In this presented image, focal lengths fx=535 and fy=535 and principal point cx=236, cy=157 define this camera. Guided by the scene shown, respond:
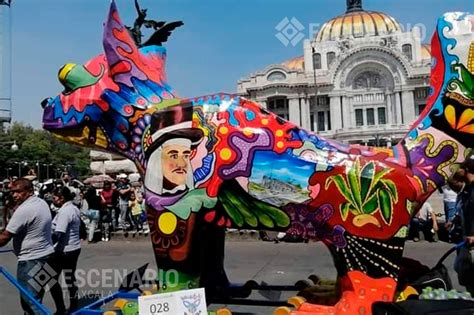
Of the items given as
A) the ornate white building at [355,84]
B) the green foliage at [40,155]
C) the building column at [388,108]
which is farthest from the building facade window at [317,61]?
the green foliage at [40,155]

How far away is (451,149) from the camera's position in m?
3.43

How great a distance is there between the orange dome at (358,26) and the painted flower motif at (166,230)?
206 ft

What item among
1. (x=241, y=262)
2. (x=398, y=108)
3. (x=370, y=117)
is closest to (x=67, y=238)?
(x=241, y=262)

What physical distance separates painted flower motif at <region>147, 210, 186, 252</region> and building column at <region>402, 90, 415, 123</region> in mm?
55273

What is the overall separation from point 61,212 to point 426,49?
60.8m

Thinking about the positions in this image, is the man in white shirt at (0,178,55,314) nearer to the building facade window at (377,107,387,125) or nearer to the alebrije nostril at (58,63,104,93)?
the alebrije nostril at (58,63,104,93)

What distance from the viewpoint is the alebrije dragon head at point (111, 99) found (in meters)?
3.93

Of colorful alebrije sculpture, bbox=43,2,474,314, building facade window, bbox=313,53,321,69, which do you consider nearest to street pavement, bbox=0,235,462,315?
colorful alebrije sculpture, bbox=43,2,474,314

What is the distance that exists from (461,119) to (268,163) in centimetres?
126

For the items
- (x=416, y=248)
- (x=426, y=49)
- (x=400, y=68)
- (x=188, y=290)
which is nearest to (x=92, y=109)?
(x=188, y=290)

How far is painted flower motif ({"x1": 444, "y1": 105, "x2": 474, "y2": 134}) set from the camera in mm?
3365

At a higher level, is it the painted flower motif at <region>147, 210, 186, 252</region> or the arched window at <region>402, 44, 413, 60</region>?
the arched window at <region>402, 44, 413, 60</region>

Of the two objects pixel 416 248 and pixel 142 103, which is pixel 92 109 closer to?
pixel 142 103

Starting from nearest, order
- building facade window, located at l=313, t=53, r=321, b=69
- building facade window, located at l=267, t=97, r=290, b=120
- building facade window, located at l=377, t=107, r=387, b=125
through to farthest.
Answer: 1. building facade window, located at l=377, t=107, r=387, b=125
2. building facade window, located at l=267, t=97, r=290, b=120
3. building facade window, located at l=313, t=53, r=321, b=69
